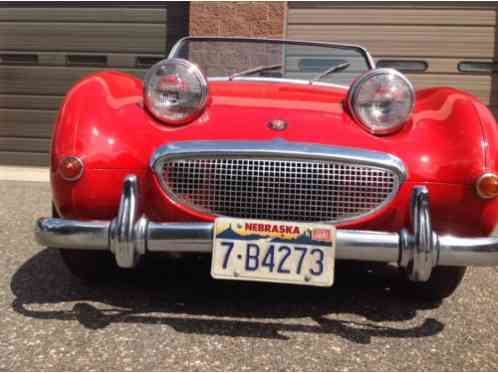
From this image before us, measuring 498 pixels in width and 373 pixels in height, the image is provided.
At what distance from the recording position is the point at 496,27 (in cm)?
545

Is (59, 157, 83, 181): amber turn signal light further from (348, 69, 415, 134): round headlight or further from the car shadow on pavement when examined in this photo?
(348, 69, 415, 134): round headlight

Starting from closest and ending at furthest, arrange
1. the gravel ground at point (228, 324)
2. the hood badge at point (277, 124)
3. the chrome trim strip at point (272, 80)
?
1. the gravel ground at point (228, 324)
2. the hood badge at point (277, 124)
3. the chrome trim strip at point (272, 80)

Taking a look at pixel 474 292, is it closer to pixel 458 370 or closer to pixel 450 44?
pixel 458 370

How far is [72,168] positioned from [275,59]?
149cm

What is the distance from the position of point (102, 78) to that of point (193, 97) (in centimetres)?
53

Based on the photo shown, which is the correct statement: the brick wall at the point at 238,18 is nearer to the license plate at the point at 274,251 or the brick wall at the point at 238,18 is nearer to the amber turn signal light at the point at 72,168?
the amber turn signal light at the point at 72,168

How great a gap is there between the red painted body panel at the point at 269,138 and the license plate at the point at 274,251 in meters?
0.16

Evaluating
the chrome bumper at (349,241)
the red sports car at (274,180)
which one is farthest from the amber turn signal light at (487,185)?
the chrome bumper at (349,241)

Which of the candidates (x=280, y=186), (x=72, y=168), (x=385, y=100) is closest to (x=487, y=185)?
(x=385, y=100)

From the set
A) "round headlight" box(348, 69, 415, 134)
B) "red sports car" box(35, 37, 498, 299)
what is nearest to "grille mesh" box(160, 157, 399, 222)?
"red sports car" box(35, 37, 498, 299)

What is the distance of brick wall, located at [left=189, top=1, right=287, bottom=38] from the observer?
222 inches

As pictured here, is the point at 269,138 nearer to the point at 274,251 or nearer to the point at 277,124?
the point at 277,124

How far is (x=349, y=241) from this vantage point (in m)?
1.62

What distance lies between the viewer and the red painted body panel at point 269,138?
5.78ft
